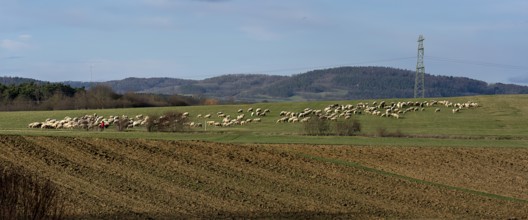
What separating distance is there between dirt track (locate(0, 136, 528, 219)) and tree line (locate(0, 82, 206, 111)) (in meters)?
75.4

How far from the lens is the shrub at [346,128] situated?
58.3 m

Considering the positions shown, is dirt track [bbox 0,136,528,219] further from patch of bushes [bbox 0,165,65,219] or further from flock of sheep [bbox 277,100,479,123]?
flock of sheep [bbox 277,100,479,123]

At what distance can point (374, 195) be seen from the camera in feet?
84.7

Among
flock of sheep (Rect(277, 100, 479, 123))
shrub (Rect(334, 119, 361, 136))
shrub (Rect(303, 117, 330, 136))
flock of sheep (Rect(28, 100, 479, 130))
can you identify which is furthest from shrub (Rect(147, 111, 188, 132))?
flock of sheep (Rect(277, 100, 479, 123))

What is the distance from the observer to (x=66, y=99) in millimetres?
114812

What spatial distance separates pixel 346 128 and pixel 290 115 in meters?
18.3

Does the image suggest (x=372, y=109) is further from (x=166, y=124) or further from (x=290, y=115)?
(x=166, y=124)

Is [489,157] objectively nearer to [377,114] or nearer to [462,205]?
[462,205]

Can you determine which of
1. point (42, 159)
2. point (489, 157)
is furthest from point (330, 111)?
point (42, 159)

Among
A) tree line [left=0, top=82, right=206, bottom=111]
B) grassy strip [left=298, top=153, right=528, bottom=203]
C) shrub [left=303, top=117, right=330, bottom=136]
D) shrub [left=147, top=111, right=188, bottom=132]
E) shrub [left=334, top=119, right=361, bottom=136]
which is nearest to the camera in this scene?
grassy strip [left=298, top=153, right=528, bottom=203]

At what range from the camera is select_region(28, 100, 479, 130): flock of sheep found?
69.7 meters

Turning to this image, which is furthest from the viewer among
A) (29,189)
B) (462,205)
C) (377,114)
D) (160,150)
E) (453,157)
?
Answer: (377,114)

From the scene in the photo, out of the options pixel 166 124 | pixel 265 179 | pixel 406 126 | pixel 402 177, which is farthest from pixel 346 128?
pixel 265 179

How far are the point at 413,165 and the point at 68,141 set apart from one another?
1593cm
